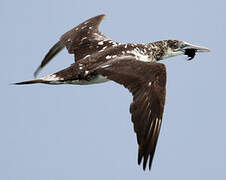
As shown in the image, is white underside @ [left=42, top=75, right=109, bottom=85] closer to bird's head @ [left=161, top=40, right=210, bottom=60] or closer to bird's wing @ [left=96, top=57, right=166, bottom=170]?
bird's wing @ [left=96, top=57, right=166, bottom=170]

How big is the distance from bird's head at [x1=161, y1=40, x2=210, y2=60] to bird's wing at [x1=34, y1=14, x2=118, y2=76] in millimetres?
1162

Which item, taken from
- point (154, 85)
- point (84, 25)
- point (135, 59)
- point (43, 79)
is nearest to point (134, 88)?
point (154, 85)

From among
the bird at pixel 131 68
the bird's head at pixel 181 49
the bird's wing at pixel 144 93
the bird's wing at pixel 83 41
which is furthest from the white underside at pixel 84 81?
the bird's head at pixel 181 49

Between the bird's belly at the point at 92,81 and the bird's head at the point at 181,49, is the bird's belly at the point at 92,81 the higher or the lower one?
the lower one

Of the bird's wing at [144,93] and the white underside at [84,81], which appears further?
the white underside at [84,81]

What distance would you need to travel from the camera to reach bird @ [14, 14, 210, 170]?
36.4ft

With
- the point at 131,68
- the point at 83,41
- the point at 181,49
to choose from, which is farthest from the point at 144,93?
the point at 83,41

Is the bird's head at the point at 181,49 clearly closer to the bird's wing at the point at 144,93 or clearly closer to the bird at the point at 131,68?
the bird at the point at 131,68

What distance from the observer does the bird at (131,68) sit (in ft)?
36.4

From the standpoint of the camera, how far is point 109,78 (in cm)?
1195

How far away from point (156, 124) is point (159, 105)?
1.12ft

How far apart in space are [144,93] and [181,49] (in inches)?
129

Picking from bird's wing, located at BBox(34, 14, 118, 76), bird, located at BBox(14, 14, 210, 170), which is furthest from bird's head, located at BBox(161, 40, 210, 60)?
bird's wing, located at BBox(34, 14, 118, 76)

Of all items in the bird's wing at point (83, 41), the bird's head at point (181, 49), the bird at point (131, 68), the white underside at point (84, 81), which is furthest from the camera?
the bird's head at point (181, 49)
